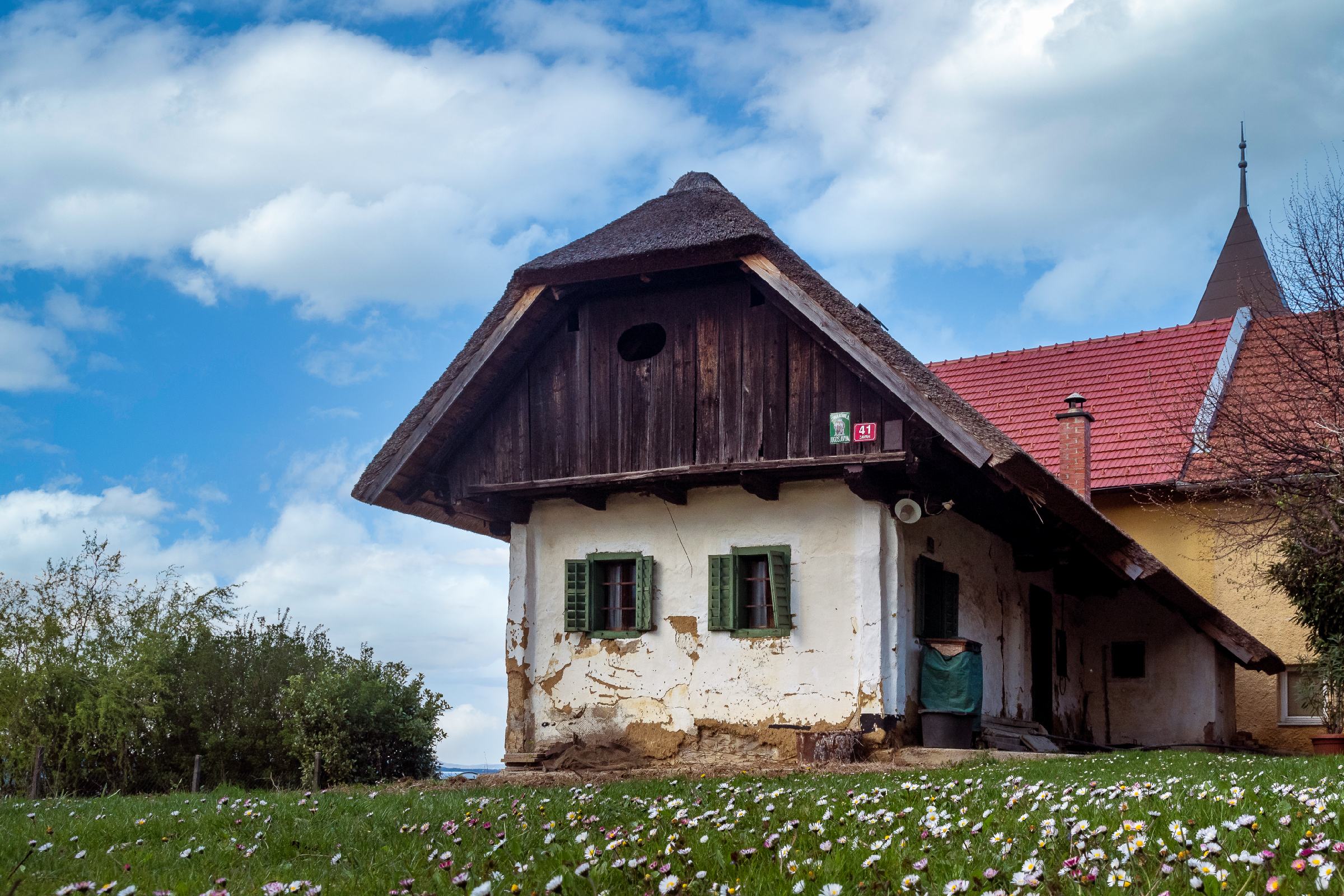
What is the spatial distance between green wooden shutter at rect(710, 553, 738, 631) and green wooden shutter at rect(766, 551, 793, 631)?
42cm

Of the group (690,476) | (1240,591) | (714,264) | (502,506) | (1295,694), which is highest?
(714,264)

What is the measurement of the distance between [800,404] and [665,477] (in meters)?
1.65

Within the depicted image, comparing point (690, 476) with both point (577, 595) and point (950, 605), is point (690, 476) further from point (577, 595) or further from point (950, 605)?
point (950, 605)

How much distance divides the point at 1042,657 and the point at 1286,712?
15.3 ft

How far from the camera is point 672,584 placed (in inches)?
550

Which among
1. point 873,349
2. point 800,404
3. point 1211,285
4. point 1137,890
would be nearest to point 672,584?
point 800,404

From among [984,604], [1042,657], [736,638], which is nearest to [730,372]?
[736,638]

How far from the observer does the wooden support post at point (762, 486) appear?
522 inches

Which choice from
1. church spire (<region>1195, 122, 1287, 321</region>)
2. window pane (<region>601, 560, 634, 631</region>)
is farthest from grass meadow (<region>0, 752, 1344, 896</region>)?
church spire (<region>1195, 122, 1287, 321</region>)

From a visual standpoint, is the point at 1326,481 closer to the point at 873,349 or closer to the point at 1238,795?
the point at 873,349

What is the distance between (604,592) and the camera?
14547mm

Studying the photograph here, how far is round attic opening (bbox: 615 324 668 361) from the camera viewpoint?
1463cm

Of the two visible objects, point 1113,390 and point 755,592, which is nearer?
point 755,592

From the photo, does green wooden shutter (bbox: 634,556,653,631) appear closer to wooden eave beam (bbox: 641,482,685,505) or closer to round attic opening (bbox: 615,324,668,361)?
wooden eave beam (bbox: 641,482,685,505)
